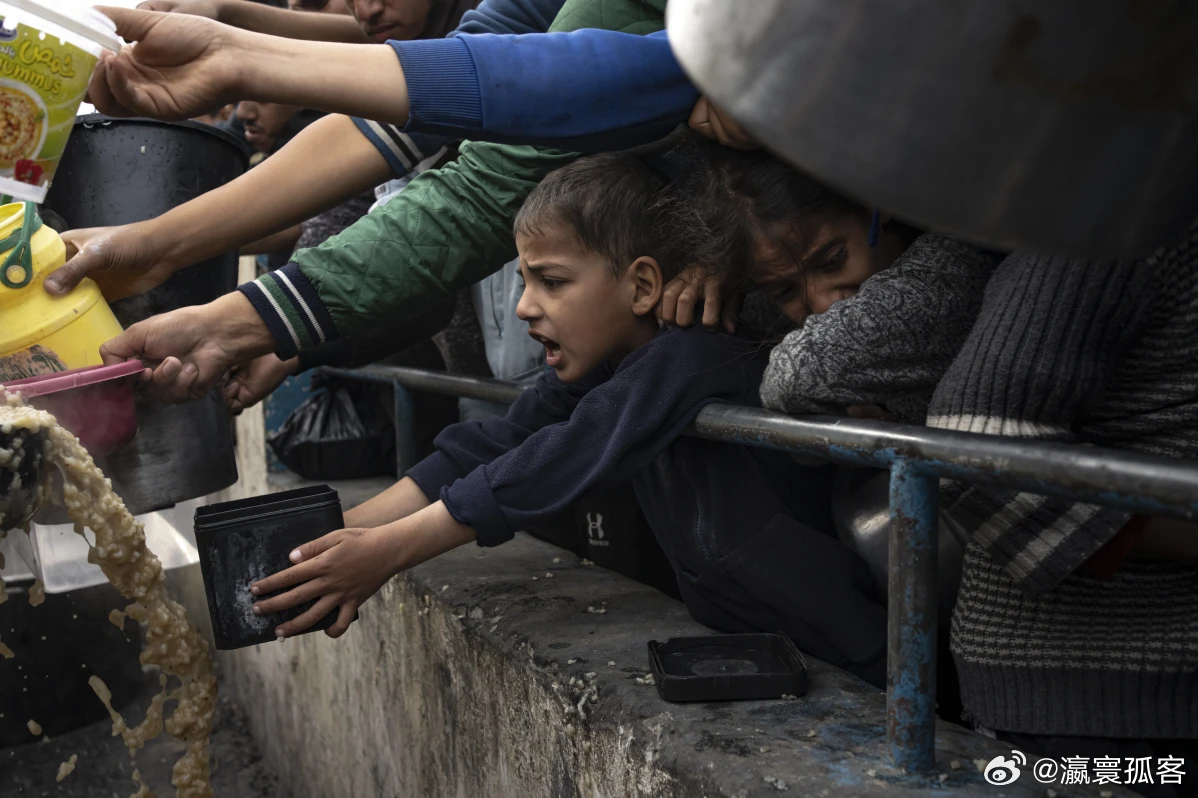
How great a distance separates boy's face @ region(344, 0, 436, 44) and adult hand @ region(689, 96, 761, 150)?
1.33 metres

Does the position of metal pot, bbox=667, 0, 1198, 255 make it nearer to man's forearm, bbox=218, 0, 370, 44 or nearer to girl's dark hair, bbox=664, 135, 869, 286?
girl's dark hair, bbox=664, 135, 869, 286

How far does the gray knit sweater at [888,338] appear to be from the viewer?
4.44 feet

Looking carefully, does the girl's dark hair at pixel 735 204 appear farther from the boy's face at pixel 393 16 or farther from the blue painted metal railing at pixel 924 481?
the boy's face at pixel 393 16

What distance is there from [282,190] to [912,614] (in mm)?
1440

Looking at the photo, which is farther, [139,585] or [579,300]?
[579,300]

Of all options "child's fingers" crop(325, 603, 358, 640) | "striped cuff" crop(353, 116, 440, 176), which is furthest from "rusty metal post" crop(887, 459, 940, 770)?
"striped cuff" crop(353, 116, 440, 176)

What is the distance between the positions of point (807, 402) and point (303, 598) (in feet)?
2.81

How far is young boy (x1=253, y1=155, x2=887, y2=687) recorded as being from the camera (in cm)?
162

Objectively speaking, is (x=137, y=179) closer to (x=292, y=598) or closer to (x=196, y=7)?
(x=196, y=7)

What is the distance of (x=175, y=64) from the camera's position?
1.44m

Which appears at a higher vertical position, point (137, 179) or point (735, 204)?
point (137, 179)

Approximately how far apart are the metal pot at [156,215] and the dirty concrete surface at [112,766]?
1.80 meters

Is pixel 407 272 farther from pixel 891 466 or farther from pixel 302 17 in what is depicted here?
pixel 302 17

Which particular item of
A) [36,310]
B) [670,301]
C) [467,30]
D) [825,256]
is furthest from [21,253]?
[825,256]
